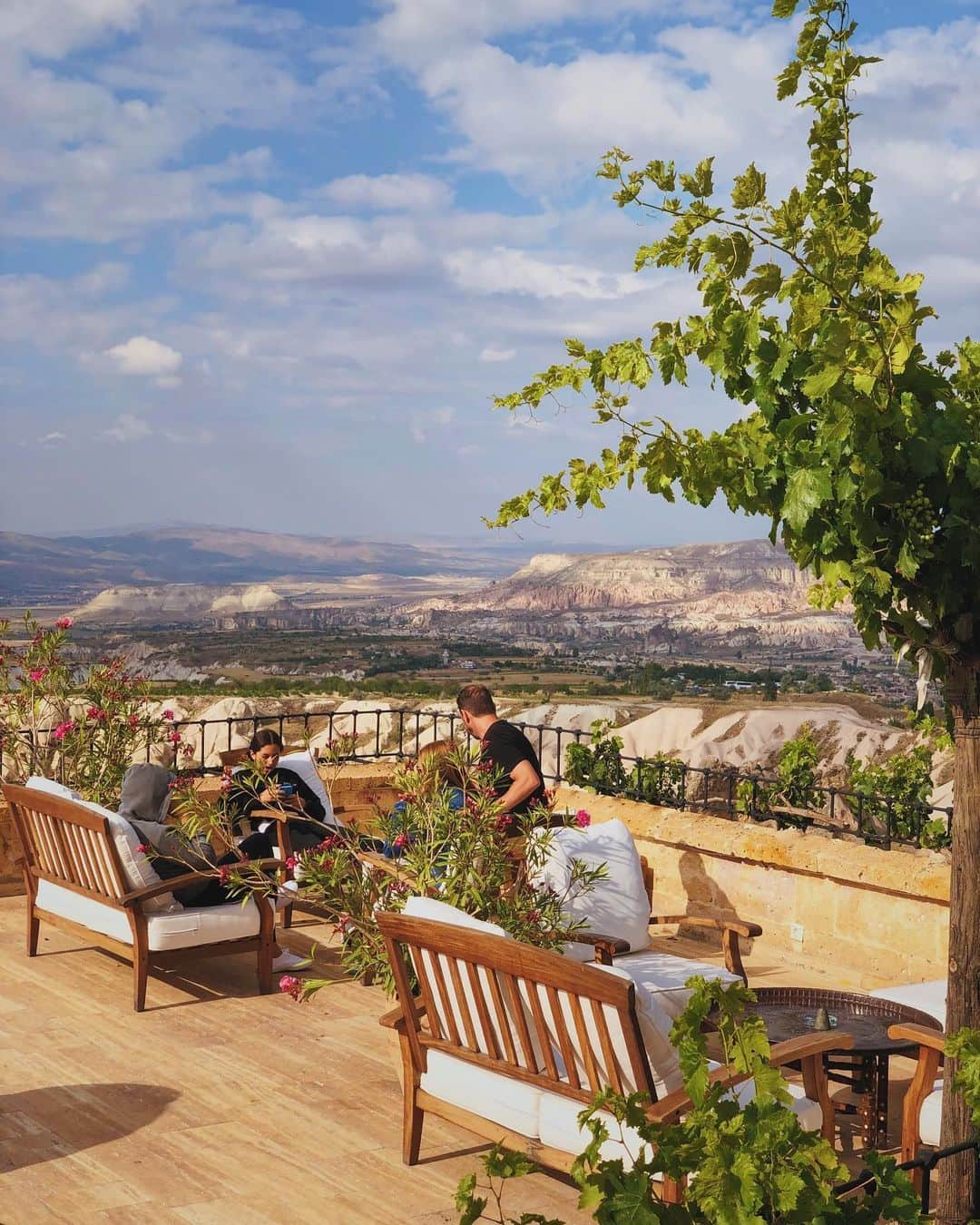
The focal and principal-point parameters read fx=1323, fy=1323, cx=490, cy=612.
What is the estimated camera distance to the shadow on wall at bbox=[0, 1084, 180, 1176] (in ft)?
14.1

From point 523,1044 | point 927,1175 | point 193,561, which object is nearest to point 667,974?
point 523,1044

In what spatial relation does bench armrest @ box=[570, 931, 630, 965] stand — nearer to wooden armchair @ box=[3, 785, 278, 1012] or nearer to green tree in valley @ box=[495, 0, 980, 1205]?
wooden armchair @ box=[3, 785, 278, 1012]

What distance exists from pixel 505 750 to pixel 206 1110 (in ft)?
7.49

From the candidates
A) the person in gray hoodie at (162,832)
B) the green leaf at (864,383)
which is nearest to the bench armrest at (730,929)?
the person in gray hoodie at (162,832)

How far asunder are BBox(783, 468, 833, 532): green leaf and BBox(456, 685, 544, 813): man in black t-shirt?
3868 mm

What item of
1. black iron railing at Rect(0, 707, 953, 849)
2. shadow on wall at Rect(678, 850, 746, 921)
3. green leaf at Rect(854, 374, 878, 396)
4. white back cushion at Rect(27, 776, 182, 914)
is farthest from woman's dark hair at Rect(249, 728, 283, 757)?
green leaf at Rect(854, 374, 878, 396)

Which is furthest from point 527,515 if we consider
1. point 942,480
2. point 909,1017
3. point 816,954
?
point 816,954

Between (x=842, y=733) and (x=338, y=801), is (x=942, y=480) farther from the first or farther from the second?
(x=842, y=733)

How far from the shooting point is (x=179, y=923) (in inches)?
235

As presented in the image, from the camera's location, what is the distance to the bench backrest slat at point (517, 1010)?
356 cm

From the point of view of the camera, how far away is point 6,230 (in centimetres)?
14212

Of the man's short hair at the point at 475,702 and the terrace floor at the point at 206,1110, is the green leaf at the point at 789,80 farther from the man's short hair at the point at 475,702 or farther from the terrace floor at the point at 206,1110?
the man's short hair at the point at 475,702

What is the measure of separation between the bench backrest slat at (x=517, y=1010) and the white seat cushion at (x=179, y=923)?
1.96 m

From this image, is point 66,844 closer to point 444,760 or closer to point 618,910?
point 444,760
